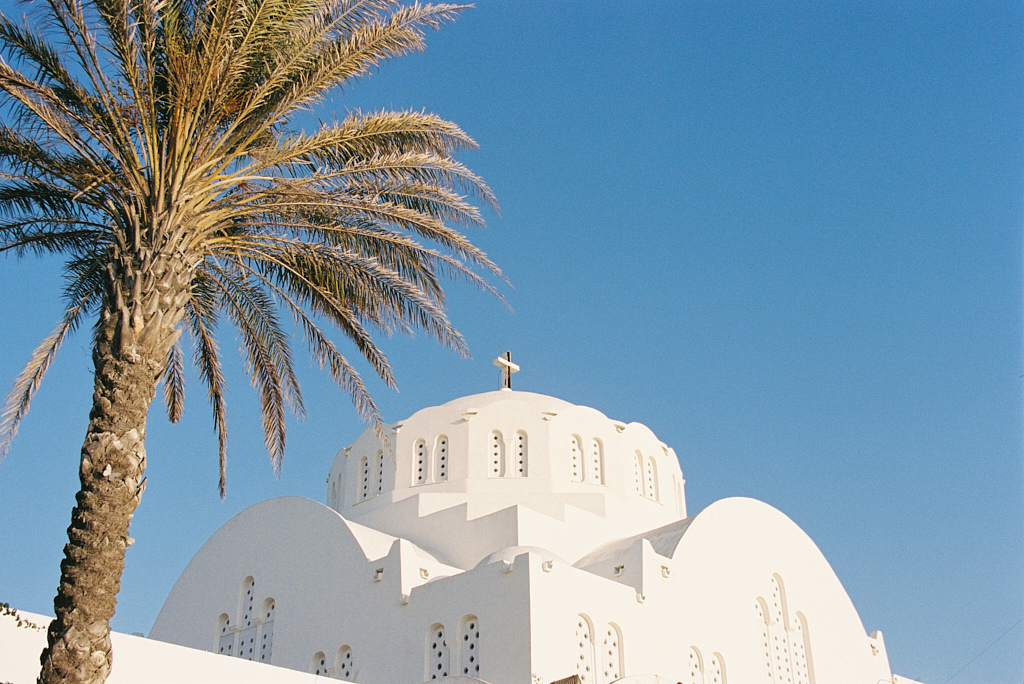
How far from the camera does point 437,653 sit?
47.2 ft

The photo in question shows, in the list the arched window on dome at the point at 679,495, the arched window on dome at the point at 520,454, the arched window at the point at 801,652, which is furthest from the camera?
the arched window on dome at the point at 679,495

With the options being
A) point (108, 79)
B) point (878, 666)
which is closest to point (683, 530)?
point (878, 666)

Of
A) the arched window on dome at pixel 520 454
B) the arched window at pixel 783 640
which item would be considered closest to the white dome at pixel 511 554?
the arched window on dome at pixel 520 454

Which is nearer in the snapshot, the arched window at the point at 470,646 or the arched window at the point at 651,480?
the arched window at the point at 470,646

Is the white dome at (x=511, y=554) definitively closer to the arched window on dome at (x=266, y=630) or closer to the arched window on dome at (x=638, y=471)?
the arched window on dome at (x=638, y=471)

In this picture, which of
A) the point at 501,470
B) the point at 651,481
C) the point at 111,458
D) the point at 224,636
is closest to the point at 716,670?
the point at 651,481

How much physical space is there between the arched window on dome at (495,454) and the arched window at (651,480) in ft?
10.4

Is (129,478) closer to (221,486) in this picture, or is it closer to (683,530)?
(221,486)

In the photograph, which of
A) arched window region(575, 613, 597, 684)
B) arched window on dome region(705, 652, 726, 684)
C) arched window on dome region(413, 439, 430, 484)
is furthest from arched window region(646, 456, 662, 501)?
arched window region(575, 613, 597, 684)

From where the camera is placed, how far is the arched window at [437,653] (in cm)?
1420

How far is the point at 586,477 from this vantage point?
19.3m

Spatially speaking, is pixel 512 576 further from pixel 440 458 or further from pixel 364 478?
pixel 364 478

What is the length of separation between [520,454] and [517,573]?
5.67 metres

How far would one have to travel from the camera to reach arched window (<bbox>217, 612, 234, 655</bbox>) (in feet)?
56.4
